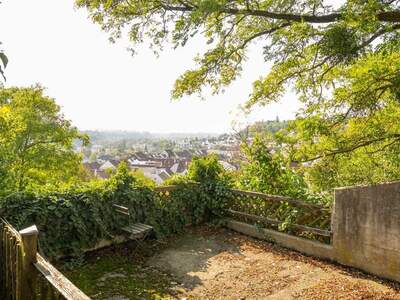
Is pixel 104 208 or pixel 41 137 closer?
pixel 104 208

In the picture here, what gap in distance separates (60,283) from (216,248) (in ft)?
17.1

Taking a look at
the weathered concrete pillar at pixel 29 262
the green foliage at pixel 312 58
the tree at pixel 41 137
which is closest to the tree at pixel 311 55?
the green foliage at pixel 312 58

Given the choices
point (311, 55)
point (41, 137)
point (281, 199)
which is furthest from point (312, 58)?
point (41, 137)

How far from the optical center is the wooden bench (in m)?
6.89

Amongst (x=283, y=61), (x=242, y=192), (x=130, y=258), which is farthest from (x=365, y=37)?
(x=130, y=258)

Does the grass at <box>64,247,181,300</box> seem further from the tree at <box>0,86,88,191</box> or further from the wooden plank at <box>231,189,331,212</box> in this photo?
the tree at <box>0,86,88,191</box>

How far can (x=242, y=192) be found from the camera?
28.4ft

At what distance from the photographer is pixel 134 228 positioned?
7172 millimetres

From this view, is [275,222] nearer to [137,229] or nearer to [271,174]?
[271,174]

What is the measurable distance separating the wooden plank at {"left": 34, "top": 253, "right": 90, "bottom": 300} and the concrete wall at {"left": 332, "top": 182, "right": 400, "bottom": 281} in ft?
16.9

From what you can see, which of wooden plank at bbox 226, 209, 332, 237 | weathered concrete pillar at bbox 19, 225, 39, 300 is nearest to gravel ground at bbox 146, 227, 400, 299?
wooden plank at bbox 226, 209, 332, 237

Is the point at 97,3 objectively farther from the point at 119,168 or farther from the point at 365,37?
the point at 365,37

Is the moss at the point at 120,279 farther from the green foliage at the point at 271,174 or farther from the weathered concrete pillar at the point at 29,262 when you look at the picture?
the green foliage at the point at 271,174

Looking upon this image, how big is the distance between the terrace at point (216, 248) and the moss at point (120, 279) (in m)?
0.02
